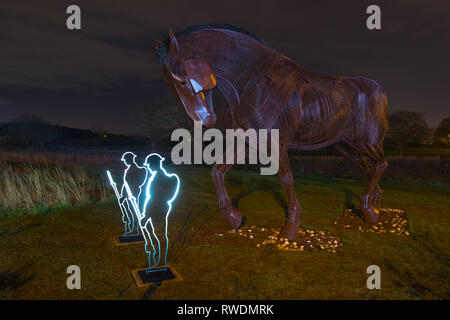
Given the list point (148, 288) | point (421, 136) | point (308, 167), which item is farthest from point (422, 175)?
point (421, 136)

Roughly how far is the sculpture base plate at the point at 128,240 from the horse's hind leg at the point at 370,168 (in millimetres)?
4288

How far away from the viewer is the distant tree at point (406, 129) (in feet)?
119

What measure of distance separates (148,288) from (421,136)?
4126cm

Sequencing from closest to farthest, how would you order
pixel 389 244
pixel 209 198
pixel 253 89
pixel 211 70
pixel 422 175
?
pixel 211 70
pixel 253 89
pixel 389 244
pixel 209 198
pixel 422 175

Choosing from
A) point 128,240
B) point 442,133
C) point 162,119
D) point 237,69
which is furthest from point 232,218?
point 442,133

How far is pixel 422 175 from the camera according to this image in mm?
16297

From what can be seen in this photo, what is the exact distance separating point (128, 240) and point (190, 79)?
2.74 meters

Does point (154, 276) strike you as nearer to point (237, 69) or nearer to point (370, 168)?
point (237, 69)

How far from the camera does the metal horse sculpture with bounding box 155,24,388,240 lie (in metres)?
4.52

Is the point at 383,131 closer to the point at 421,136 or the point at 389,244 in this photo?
the point at 389,244

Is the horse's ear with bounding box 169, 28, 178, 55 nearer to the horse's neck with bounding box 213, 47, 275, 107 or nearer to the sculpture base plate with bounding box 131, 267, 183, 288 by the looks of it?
the horse's neck with bounding box 213, 47, 275, 107

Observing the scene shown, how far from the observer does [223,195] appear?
5.46 m

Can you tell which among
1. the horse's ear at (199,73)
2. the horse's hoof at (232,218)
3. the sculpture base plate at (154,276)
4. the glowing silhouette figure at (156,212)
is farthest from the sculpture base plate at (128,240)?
the horse's ear at (199,73)

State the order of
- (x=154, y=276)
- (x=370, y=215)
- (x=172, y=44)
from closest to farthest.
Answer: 1. (x=154, y=276)
2. (x=172, y=44)
3. (x=370, y=215)
